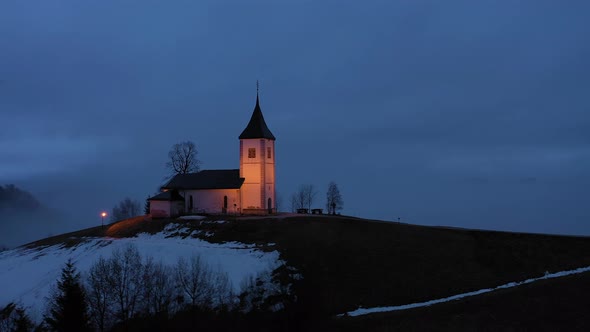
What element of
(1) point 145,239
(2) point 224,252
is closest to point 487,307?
(2) point 224,252

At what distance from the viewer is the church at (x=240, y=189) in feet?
232

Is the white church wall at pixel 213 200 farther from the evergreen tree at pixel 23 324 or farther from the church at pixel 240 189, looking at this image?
the evergreen tree at pixel 23 324

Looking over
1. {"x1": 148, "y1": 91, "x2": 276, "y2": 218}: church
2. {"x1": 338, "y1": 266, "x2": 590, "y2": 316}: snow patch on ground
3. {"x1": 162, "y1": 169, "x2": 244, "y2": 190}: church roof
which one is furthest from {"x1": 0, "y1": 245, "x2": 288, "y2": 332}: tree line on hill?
{"x1": 162, "y1": 169, "x2": 244, "y2": 190}: church roof

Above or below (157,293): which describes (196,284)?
above

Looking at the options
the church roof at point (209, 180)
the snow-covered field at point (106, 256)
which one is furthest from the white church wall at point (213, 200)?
the snow-covered field at point (106, 256)

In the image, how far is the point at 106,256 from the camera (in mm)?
53188

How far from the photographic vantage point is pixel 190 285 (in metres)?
43.0

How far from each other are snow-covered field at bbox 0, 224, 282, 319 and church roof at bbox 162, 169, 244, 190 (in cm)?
1018

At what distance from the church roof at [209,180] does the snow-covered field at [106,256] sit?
33.4 feet

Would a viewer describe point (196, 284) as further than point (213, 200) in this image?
No

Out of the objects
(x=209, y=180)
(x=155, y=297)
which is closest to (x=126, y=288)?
(x=155, y=297)

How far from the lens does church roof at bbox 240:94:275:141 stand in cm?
7236

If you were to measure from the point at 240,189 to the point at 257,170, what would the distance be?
11.8 ft

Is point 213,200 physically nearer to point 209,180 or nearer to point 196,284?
point 209,180
